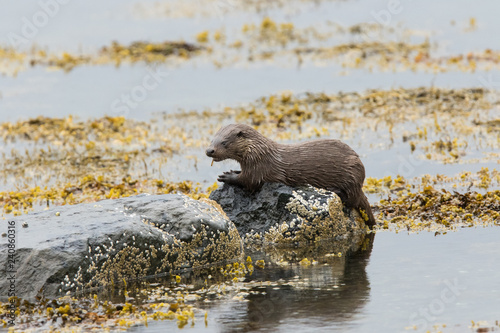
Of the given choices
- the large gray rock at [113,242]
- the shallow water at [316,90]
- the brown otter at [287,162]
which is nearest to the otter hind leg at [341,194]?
the brown otter at [287,162]

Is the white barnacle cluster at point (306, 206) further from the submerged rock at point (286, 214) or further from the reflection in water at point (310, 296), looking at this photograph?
the reflection in water at point (310, 296)

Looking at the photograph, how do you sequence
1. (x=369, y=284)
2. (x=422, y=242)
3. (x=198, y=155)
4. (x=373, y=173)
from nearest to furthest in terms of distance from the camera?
(x=369, y=284) < (x=422, y=242) < (x=373, y=173) < (x=198, y=155)

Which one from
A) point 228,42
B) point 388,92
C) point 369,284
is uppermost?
point 228,42

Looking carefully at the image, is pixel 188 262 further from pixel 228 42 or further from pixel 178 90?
pixel 228 42

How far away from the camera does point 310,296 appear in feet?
33.2

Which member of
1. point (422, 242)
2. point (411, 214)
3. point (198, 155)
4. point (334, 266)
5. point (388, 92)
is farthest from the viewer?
point (388, 92)

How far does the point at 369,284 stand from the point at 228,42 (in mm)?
21915

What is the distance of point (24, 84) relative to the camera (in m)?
26.9

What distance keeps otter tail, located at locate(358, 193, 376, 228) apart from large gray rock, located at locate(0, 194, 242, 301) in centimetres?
205

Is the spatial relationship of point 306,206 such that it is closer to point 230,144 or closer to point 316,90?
point 230,144

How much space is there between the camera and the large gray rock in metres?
10.6

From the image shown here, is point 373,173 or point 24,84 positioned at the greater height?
point 24,84

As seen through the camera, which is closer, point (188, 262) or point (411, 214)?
point (188, 262)

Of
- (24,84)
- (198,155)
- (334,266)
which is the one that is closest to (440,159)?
(198,155)
